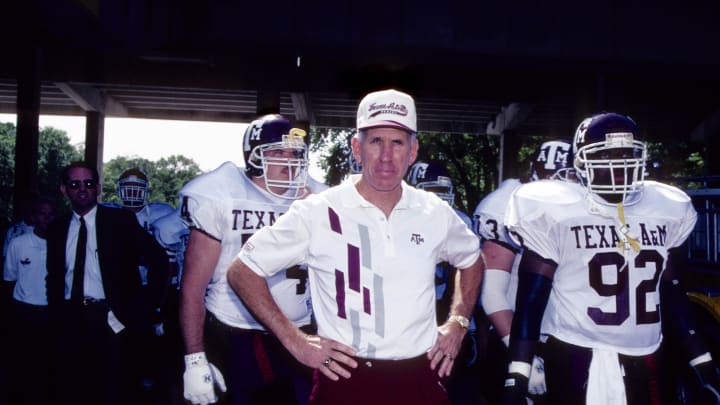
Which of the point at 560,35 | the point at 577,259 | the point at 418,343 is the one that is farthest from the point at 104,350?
the point at 560,35

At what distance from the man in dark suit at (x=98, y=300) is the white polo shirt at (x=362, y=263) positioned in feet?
9.10

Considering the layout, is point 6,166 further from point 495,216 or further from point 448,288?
point 495,216

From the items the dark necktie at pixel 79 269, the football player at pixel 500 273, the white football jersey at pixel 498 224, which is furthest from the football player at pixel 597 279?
the dark necktie at pixel 79 269

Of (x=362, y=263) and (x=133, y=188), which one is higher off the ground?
(x=133, y=188)

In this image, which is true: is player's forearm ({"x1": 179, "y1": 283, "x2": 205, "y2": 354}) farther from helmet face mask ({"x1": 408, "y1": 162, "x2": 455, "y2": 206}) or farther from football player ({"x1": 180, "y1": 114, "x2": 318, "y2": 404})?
helmet face mask ({"x1": 408, "y1": 162, "x2": 455, "y2": 206})

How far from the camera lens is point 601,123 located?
137 inches

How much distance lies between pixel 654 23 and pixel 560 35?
1657 millimetres

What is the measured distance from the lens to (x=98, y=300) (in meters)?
5.27

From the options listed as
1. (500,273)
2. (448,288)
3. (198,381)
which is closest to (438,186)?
(448,288)

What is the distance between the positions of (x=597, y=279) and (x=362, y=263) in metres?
1.25

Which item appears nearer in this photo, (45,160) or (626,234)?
(626,234)

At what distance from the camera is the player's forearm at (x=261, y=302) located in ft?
8.96

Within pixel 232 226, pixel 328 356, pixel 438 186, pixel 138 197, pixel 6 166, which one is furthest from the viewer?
pixel 6 166

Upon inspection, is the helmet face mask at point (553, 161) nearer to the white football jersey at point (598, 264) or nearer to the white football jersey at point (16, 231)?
the white football jersey at point (598, 264)
